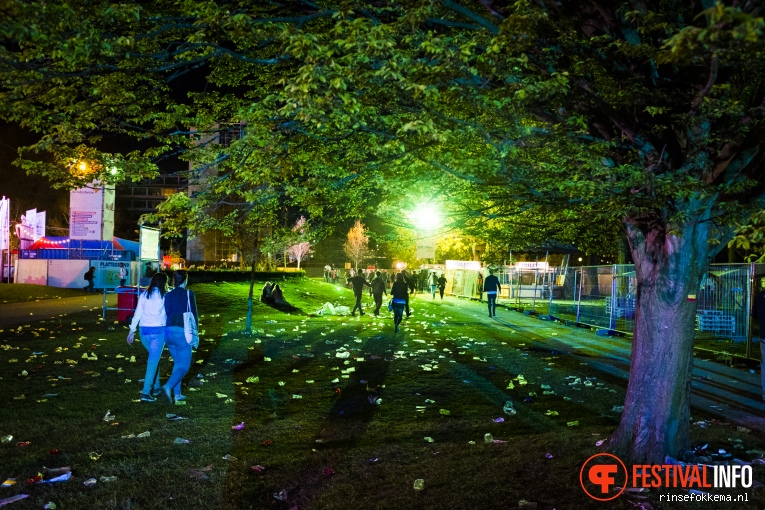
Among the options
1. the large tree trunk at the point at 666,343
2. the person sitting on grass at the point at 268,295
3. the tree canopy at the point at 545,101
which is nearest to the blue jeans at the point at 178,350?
the tree canopy at the point at 545,101

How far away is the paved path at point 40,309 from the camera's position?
1896 cm

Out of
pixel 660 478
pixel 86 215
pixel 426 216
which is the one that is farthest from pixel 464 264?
pixel 660 478

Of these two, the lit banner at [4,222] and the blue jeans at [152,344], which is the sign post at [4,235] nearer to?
the lit banner at [4,222]

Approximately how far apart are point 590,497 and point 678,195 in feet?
8.65

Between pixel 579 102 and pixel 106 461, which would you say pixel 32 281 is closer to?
pixel 106 461

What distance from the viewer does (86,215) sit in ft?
109

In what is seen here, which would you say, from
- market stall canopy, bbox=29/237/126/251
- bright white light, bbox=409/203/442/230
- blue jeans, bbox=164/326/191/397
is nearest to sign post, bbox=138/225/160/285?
bright white light, bbox=409/203/442/230

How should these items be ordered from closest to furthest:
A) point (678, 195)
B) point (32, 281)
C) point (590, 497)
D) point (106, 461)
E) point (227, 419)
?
point (590, 497) → point (678, 195) → point (106, 461) → point (227, 419) → point (32, 281)

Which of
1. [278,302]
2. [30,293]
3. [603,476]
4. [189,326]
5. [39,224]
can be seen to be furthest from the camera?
[39,224]

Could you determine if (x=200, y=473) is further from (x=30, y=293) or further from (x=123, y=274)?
(x=123, y=274)

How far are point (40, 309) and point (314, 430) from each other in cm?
2037

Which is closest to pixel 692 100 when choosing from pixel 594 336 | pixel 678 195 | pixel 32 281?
pixel 678 195

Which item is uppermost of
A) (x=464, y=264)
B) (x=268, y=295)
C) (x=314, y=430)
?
(x=464, y=264)

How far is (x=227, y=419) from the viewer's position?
7094mm
